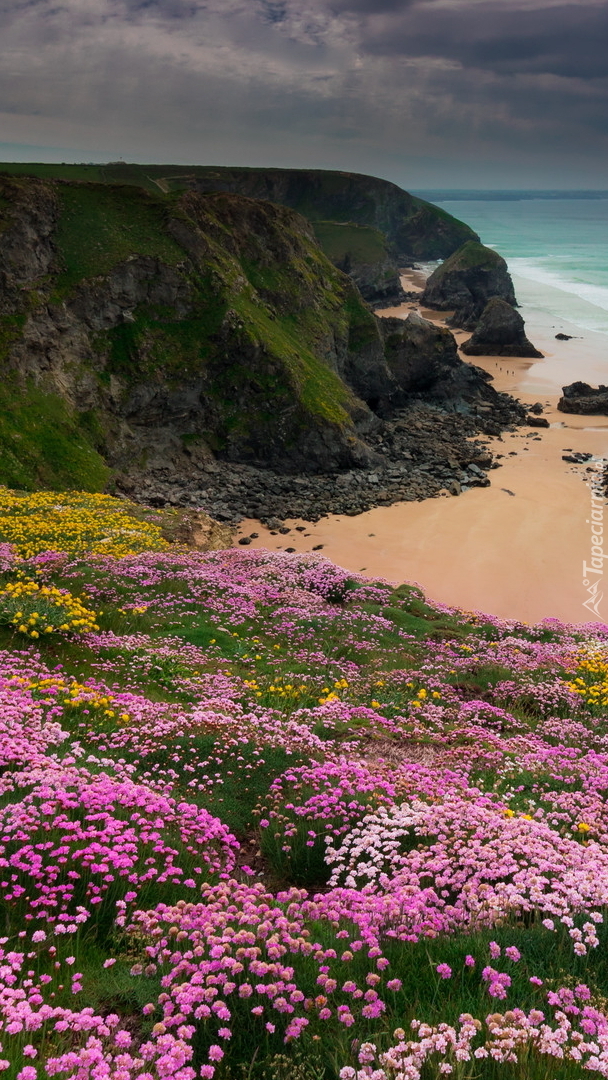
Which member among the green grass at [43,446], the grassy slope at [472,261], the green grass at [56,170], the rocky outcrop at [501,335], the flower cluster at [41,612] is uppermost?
the green grass at [56,170]

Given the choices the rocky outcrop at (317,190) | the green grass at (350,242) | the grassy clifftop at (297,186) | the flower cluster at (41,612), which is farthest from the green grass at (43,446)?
the rocky outcrop at (317,190)

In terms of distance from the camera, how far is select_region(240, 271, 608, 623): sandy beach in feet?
113

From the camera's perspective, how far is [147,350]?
49.8m

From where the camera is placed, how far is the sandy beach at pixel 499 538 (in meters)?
34.4

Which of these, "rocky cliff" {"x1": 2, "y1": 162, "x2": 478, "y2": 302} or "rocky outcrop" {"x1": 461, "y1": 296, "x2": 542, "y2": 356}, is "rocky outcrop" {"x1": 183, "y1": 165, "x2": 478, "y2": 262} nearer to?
"rocky cliff" {"x1": 2, "y1": 162, "x2": 478, "y2": 302}

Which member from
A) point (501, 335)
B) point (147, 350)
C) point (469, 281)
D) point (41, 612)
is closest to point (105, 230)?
point (147, 350)

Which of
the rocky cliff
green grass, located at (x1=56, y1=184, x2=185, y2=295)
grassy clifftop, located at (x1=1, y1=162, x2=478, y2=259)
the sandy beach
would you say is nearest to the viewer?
the sandy beach

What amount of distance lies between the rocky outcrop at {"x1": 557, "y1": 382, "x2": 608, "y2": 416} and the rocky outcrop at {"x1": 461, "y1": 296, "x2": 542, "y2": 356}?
75.6 feet

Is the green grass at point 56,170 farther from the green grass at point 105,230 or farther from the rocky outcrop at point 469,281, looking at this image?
the rocky outcrop at point 469,281

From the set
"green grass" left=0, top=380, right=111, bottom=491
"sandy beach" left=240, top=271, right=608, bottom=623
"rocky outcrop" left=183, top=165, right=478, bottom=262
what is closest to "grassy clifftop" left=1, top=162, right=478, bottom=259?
"rocky outcrop" left=183, top=165, right=478, bottom=262

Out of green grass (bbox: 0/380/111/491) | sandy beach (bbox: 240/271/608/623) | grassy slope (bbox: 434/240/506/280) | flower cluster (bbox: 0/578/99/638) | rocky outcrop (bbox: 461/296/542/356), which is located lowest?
sandy beach (bbox: 240/271/608/623)

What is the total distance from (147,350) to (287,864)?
155 ft

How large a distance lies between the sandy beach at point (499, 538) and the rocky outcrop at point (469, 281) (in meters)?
81.6

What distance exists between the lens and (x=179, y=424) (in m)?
50.2
